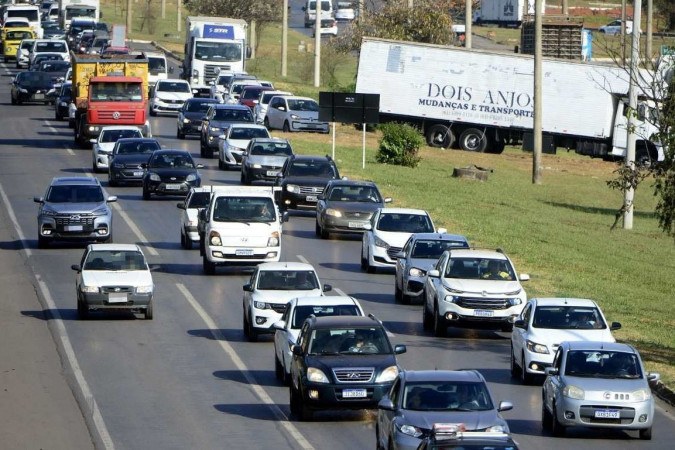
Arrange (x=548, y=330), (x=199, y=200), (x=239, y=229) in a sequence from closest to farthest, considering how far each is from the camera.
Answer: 1. (x=548, y=330)
2. (x=239, y=229)
3. (x=199, y=200)

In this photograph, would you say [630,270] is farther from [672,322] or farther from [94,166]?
[94,166]

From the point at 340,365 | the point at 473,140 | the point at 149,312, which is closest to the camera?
the point at 340,365

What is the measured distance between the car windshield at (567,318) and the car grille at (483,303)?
3699mm

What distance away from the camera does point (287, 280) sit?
99.5ft

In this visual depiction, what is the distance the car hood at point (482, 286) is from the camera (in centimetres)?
3055

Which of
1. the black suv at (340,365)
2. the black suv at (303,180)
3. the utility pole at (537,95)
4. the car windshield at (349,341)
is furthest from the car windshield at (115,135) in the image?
the car windshield at (349,341)

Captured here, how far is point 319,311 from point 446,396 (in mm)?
6692

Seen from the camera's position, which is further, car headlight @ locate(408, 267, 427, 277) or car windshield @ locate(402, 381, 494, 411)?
car headlight @ locate(408, 267, 427, 277)

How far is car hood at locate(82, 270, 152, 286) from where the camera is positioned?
3189 centimetres

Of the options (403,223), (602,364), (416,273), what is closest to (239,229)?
(403,223)

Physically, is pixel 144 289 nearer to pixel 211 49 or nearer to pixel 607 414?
pixel 607 414

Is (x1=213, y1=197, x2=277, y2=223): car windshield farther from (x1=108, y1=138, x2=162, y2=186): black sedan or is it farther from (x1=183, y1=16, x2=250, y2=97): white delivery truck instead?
(x1=183, y1=16, x2=250, y2=97): white delivery truck

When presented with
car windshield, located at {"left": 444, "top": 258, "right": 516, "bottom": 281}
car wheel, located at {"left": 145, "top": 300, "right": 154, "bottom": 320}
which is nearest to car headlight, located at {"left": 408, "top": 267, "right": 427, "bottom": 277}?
car windshield, located at {"left": 444, "top": 258, "right": 516, "bottom": 281}

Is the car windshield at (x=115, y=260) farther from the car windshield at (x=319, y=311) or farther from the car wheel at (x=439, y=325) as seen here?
the car windshield at (x=319, y=311)
